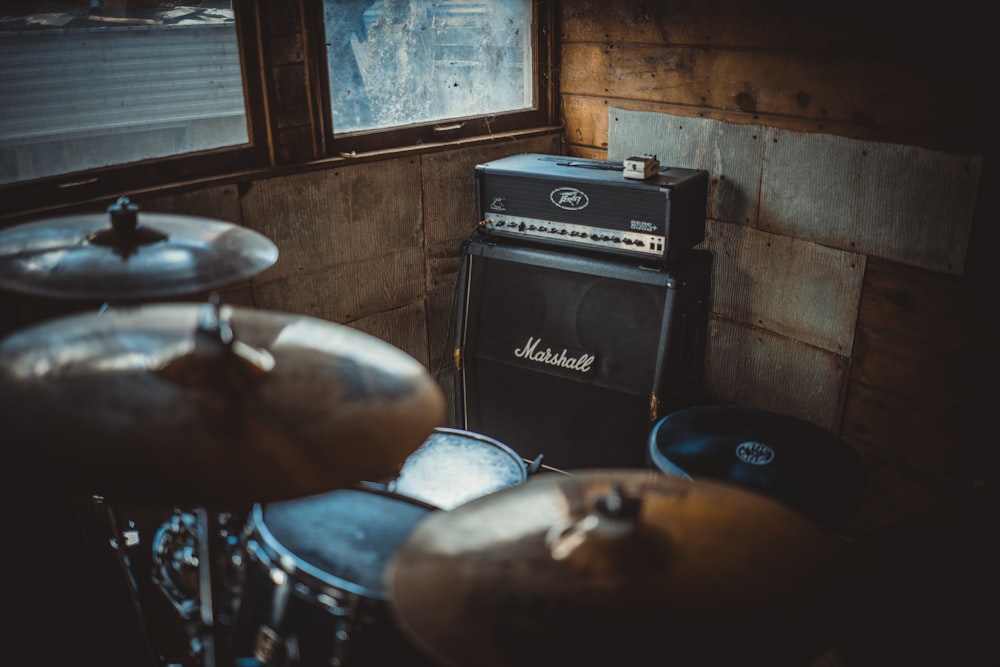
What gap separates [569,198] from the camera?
101 inches

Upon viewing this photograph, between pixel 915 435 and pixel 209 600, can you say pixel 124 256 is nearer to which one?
pixel 209 600

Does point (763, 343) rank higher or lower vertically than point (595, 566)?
lower

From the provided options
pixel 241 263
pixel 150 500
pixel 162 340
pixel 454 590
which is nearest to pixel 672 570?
pixel 454 590

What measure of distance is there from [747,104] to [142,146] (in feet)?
5.91

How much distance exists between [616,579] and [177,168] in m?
1.89

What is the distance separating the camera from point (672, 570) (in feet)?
3.15

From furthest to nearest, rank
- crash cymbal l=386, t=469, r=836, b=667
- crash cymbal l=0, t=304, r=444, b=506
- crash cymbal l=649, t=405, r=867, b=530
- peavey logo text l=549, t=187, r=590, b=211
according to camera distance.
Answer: peavey logo text l=549, t=187, r=590, b=211 → crash cymbal l=649, t=405, r=867, b=530 → crash cymbal l=0, t=304, r=444, b=506 → crash cymbal l=386, t=469, r=836, b=667

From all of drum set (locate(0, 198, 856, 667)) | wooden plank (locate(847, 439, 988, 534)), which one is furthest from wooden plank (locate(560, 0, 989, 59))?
drum set (locate(0, 198, 856, 667))

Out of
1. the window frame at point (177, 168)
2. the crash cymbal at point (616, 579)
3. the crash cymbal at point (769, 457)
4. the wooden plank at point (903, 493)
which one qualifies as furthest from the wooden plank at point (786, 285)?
the crash cymbal at point (616, 579)

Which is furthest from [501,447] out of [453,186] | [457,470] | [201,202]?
[453,186]

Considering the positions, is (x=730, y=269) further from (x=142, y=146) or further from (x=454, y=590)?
(x=454, y=590)

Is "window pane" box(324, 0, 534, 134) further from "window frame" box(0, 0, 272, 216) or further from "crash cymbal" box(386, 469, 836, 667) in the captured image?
"crash cymbal" box(386, 469, 836, 667)

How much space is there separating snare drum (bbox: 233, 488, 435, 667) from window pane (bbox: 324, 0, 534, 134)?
5.01 ft

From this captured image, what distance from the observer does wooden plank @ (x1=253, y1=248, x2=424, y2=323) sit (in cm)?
259
